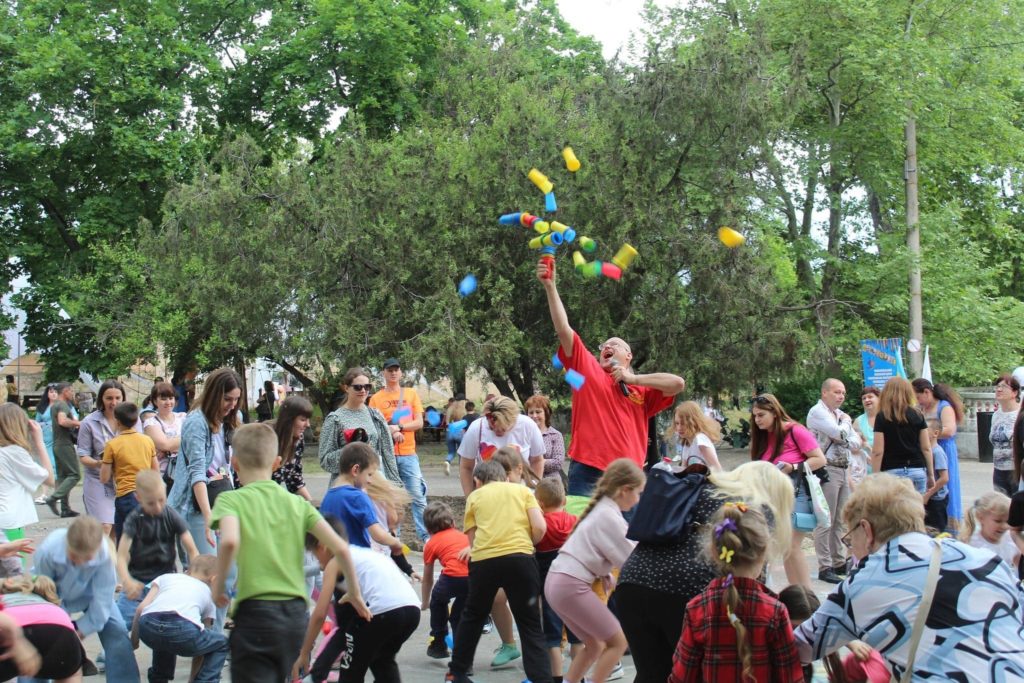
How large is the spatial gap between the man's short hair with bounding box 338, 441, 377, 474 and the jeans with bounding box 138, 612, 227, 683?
1129 millimetres

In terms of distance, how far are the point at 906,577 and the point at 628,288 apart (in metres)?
16.4

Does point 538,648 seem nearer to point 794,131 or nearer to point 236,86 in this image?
point 794,131

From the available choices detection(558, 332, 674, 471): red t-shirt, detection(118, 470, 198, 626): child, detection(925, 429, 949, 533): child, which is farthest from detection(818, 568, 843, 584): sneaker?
detection(118, 470, 198, 626): child

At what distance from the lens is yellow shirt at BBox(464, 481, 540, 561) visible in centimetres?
616

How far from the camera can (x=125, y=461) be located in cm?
793

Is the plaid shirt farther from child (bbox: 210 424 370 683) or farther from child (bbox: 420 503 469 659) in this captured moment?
child (bbox: 420 503 469 659)

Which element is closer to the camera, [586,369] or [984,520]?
[984,520]

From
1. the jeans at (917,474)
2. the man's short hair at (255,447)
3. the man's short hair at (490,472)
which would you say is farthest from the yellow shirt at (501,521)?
the jeans at (917,474)

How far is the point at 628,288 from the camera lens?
786 inches

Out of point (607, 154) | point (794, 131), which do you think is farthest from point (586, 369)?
point (794, 131)

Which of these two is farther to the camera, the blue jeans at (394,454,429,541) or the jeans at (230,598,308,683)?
the blue jeans at (394,454,429,541)

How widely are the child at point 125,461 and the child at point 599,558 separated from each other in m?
3.79

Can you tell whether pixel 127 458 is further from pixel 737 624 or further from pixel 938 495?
pixel 938 495

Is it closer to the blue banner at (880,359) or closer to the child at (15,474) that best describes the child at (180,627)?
the child at (15,474)
